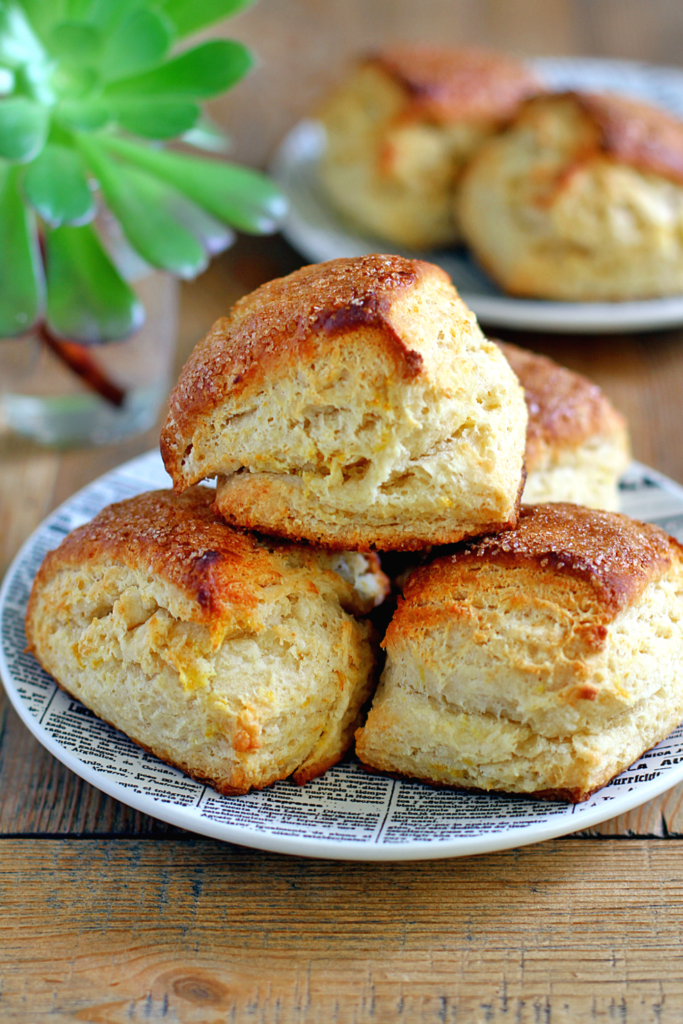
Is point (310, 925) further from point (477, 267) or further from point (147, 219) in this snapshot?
point (477, 267)

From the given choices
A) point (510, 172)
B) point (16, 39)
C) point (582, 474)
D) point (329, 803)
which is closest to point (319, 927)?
point (329, 803)

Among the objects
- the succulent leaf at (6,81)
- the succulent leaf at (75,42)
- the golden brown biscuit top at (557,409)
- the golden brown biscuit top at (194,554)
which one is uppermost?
the succulent leaf at (75,42)

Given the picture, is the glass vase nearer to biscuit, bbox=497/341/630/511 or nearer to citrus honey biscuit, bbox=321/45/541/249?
citrus honey biscuit, bbox=321/45/541/249

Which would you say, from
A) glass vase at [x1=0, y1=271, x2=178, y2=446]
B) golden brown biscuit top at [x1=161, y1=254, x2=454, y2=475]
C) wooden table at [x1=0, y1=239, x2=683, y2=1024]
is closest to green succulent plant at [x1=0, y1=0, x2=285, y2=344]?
glass vase at [x1=0, y1=271, x2=178, y2=446]

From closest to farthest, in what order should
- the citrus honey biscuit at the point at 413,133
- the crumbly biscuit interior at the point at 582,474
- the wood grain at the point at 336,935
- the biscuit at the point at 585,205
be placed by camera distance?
the wood grain at the point at 336,935 < the crumbly biscuit interior at the point at 582,474 < the biscuit at the point at 585,205 < the citrus honey biscuit at the point at 413,133

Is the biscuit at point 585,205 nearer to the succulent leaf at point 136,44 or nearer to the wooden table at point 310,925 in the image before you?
the succulent leaf at point 136,44

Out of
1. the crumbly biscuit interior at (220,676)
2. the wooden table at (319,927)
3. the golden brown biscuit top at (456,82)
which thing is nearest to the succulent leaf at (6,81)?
the crumbly biscuit interior at (220,676)

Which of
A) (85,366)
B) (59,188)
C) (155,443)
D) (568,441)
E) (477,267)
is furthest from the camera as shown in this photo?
(477,267)
